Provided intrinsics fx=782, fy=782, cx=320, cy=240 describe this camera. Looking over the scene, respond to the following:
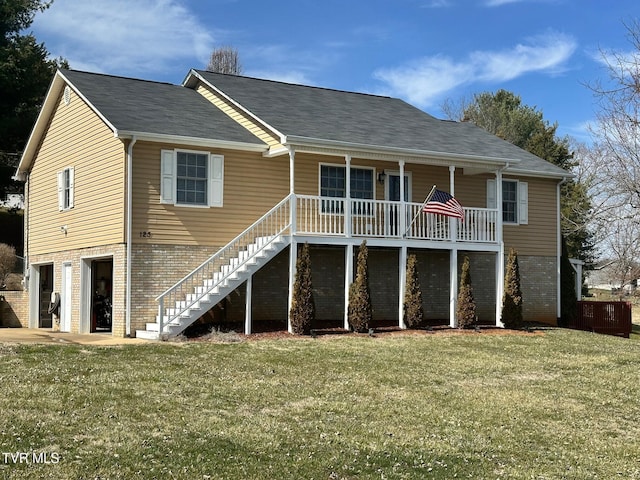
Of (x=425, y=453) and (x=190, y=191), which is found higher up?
(x=190, y=191)

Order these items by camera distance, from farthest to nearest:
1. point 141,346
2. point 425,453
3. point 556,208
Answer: point 556,208, point 141,346, point 425,453

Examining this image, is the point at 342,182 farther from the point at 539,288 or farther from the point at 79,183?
the point at 539,288

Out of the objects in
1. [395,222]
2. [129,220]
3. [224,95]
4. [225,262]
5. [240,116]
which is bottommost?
[225,262]

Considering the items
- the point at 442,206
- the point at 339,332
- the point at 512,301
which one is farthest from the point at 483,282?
the point at 339,332

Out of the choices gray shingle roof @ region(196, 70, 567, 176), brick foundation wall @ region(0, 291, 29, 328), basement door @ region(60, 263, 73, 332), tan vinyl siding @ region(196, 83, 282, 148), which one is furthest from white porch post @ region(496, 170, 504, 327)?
brick foundation wall @ region(0, 291, 29, 328)

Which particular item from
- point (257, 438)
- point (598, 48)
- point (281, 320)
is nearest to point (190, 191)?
point (281, 320)

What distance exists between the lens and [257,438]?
29.3 ft

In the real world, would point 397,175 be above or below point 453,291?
above

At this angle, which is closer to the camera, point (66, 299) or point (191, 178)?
point (191, 178)

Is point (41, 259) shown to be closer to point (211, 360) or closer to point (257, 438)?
point (211, 360)

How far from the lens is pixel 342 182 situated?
73.4 feet

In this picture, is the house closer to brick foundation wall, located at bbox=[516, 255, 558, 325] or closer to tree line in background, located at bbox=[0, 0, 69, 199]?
brick foundation wall, located at bbox=[516, 255, 558, 325]

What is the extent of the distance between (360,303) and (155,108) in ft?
25.5

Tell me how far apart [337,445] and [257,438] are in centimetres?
92
